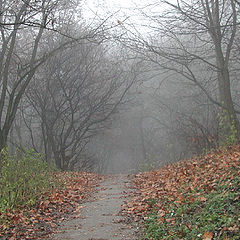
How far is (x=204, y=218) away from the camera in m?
4.38

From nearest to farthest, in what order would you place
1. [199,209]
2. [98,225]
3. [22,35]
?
[199,209] < [98,225] < [22,35]

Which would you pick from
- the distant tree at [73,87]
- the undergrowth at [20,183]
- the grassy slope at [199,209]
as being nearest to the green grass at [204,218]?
the grassy slope at [199,209]

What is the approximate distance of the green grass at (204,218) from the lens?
392 centimetres

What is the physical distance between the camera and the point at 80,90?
17.3 metres

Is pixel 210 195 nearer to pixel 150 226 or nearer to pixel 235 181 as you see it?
pixel 235 181

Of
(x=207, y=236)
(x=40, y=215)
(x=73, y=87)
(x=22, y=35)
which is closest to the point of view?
(x=207, y=236)

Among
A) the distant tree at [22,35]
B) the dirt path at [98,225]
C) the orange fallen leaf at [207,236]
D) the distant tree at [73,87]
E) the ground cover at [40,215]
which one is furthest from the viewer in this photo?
the distant tree at [73,87]

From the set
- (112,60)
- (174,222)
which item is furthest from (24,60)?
(174,222)

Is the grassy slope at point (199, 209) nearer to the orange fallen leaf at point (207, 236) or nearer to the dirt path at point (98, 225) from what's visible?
the orange fallen leaf at point (207, 236)

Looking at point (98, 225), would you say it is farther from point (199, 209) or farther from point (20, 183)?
point (20, 183)

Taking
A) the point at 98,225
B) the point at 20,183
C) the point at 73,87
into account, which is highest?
the point at 73,87

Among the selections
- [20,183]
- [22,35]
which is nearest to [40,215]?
[20,183]

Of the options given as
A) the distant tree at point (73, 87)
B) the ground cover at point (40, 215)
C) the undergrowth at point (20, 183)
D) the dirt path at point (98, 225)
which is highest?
the distant tree at point (73, 87)

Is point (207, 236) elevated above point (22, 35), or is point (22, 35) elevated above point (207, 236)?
point (22, 35)
